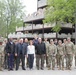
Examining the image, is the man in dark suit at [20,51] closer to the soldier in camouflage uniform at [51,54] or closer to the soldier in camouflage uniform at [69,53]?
the soldier in camouflage uniform at [51,54]

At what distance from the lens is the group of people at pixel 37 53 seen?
19234 mm

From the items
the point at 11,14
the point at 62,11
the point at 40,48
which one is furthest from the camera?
the point at 11,14

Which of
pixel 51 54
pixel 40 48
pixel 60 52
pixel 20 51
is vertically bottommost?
pixel 51 54

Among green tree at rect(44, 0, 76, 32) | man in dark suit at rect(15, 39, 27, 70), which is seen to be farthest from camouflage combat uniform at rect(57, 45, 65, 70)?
green tree at rect(44, 0, 76, 32)

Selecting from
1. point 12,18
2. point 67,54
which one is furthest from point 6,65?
point 12,18

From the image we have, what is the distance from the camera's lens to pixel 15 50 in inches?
758

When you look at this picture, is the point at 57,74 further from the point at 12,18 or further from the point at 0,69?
the point at 12,18

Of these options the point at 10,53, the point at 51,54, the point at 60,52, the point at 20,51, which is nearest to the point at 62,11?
the point at 60,52

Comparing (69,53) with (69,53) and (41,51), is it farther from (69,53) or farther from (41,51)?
(41,51)

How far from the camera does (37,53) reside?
782 inches

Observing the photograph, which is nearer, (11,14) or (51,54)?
(51,54)

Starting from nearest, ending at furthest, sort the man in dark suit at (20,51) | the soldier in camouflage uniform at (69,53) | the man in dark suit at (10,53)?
the man in dark suit at (10,53) → the man in dark suit at (20,51) → the soldier in camouflage uniform at (69,53)

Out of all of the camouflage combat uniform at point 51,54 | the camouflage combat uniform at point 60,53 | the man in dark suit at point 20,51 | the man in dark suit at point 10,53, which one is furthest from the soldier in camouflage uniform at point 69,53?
the man in dark suit at point 10,53

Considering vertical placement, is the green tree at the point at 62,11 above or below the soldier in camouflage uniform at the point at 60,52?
above
